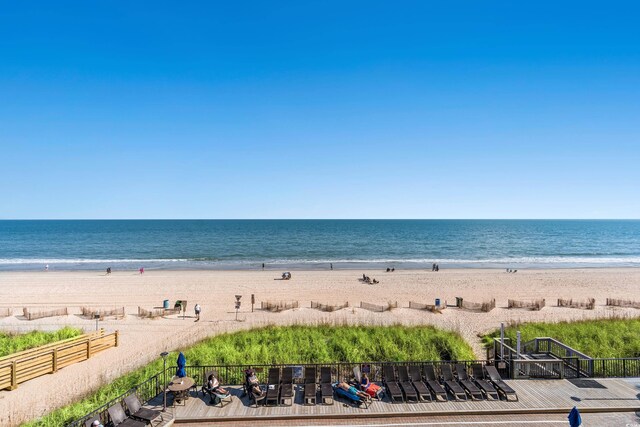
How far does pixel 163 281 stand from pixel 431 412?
3764cm

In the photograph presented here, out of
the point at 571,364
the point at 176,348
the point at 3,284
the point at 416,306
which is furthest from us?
the point at 3,284

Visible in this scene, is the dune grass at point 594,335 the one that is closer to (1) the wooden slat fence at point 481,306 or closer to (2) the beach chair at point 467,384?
(1) the wooden slat fence at point 481,306

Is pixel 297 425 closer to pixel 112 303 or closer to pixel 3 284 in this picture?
pixel 112 303

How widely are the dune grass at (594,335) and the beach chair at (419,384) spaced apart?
28.5 ft

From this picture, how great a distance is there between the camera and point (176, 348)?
739 inches

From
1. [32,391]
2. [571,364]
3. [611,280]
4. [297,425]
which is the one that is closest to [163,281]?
[32,391]

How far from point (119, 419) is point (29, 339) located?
1405 cm

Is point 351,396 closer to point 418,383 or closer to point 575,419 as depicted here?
point 418,383

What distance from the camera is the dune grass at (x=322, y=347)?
16.8 metres

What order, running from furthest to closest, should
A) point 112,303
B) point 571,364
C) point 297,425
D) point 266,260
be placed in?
point 266,260, point 112,303, point 571,364, point 297,425

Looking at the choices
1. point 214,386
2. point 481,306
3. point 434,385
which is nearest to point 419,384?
point 434,385

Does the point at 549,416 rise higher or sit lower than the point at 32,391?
higher

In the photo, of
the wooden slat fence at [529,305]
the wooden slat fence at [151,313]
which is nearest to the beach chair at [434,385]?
the wooden slat fence at [529,305]

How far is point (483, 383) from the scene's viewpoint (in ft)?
41.0
